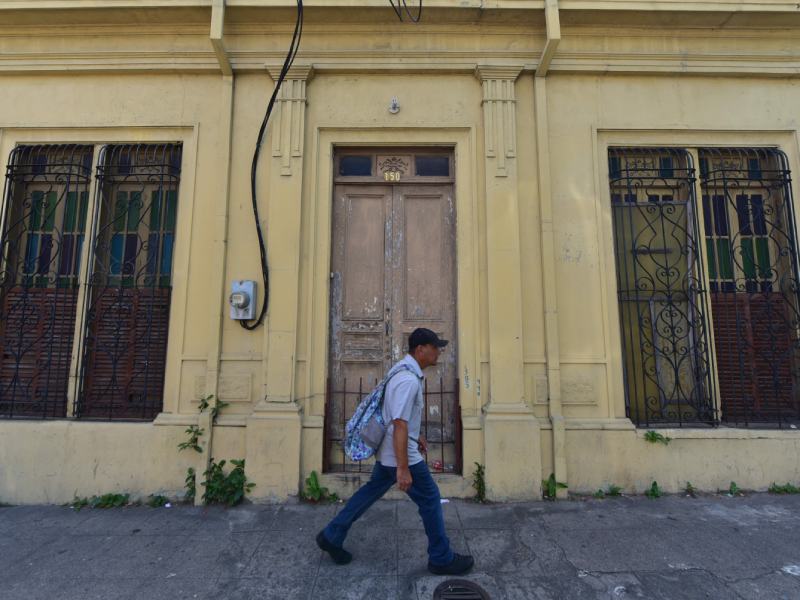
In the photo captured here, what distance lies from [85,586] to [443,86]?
5.48 metres

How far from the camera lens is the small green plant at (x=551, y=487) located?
14.1 feet

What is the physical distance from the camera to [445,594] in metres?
2.85

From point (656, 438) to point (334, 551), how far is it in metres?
3.37

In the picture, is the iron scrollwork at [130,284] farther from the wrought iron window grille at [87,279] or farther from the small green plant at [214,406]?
the small green plant at [214,406]

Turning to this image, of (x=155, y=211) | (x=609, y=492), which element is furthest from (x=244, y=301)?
(x=609, y=492)

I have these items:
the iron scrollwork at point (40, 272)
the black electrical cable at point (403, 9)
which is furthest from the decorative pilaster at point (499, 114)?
the iron scrollwork at point (40, 272)

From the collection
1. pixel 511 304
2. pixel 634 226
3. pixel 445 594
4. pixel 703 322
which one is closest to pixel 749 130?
pixel 634 226

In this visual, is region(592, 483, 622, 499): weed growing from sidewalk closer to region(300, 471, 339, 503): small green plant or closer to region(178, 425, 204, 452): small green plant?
region(300, 471, 339, 503): small green plant

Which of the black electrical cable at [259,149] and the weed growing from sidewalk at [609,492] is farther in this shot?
the black electrical cable at [259,149]

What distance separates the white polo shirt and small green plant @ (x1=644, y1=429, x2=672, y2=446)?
2.81 metres

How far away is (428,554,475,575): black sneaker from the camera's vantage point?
2.99 metres

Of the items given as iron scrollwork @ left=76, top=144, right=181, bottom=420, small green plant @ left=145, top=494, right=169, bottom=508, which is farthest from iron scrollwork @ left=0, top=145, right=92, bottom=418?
small green plant @ left=145, top=494, right=169, bottom=508

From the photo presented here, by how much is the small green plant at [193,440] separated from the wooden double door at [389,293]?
1264 millimetres

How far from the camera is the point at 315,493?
4262mm
